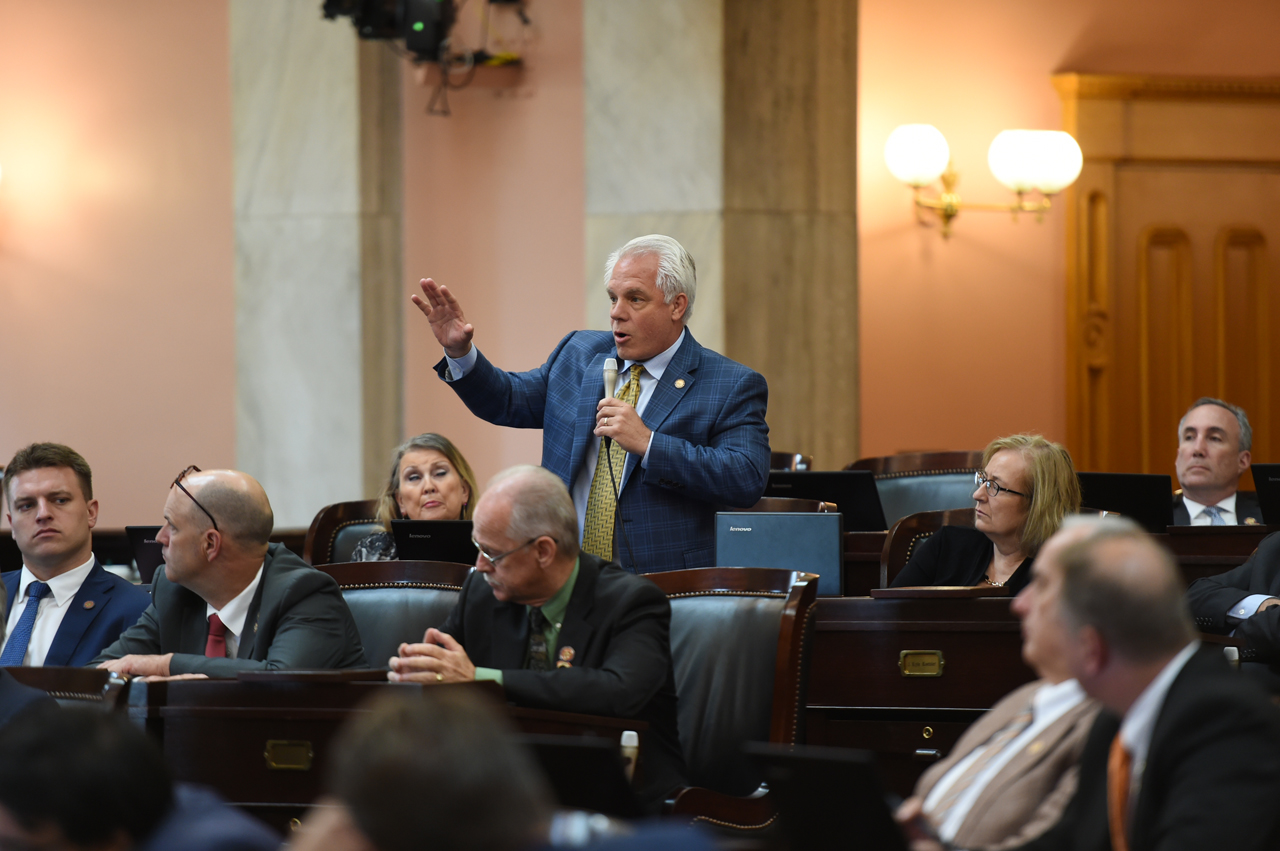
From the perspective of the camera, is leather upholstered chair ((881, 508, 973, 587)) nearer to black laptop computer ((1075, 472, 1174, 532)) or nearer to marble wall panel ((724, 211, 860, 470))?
black laptop computer ((1075, 472, 1174, 532))

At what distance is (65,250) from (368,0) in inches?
88.2

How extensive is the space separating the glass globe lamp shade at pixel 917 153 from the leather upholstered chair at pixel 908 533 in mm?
3418

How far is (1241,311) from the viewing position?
8211 mm

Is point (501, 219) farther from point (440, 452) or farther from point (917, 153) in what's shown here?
point (440, 452)

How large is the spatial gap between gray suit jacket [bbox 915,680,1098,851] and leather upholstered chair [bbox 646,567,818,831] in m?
0.80

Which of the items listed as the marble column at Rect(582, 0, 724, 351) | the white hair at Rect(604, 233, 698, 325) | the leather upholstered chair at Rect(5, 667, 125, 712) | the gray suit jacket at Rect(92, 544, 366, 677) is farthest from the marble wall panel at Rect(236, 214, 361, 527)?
the leather upholstered chair at Rect(5, 667, 125, 712)

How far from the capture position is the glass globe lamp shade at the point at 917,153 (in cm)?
730

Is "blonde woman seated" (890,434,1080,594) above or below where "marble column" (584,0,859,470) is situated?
below

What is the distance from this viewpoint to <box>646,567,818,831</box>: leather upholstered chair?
2.92m

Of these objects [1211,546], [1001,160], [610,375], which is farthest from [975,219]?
[610,375]

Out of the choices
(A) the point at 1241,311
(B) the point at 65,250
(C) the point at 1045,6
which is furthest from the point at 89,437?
(A) the point at 1241,311

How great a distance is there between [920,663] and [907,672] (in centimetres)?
3

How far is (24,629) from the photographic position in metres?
3.71

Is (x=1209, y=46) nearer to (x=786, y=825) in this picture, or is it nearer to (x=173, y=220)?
(x=173, y=220)
